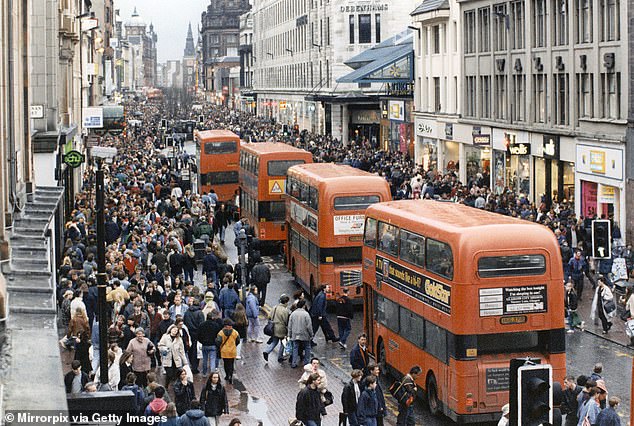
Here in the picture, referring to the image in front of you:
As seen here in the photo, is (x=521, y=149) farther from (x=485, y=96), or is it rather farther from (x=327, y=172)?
(x=327, y=172)

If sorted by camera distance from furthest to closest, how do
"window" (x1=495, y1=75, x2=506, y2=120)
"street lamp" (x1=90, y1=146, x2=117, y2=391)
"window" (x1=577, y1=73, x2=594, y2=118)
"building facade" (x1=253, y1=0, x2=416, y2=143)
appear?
"building facade" (x1=253, y1=0, x2=416, y2=143)
"window" (x1=495, y1=75, x2=506, y2=120)
"window" (x1=577, y1=73, x2=594, y2=118)
"street lamp" (x1=90, y1=146, x2=117, y2=391)

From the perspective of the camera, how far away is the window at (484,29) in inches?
2373

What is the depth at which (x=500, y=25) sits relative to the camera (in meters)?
58.3

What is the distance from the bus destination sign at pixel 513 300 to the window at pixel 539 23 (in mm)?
34467

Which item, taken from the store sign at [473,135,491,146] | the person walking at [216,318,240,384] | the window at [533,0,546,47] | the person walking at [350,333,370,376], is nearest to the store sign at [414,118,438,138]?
the store sign at [473,135,491,146]

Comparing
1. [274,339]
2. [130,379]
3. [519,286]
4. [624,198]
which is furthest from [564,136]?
[130,379]

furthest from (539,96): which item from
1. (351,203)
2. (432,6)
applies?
(351,203)

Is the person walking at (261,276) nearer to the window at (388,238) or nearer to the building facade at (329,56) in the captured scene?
the window at (388,238)

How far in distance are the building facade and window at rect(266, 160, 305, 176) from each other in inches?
2169

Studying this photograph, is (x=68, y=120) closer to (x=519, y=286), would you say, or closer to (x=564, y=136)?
(x=564, y=136)

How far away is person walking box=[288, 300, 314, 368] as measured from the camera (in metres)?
25.2

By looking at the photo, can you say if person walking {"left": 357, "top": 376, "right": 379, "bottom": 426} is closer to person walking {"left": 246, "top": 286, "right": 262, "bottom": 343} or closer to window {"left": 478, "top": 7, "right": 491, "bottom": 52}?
person walking {"left": 246, "top": 286, "right": 262, "bottom": 343}

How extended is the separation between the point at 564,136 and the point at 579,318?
69.1 feet

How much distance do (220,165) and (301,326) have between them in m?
32.8
